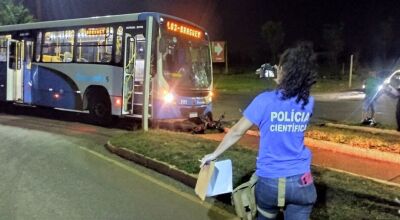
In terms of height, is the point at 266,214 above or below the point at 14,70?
below

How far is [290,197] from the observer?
145 inches

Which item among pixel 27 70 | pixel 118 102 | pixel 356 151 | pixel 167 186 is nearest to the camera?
pixel 167 186

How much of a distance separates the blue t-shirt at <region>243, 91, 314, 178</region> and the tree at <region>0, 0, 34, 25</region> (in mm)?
33328

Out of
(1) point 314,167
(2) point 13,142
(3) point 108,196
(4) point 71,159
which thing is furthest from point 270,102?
(2) point 13,142

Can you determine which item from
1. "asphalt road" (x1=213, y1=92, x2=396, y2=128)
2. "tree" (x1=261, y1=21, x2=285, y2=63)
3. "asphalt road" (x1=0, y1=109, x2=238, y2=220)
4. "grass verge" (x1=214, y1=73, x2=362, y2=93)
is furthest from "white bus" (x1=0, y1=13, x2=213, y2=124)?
"tree" (x1=261, y1=21, x2=285, y2=63)

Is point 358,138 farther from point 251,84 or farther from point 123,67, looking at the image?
point 251,84

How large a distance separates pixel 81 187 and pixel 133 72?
749 cm

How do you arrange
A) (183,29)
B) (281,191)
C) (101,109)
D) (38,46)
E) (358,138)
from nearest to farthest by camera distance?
1. (281,191)
2. (358,138)
3. (183,29)
4. (101,109)
5. (38,46)

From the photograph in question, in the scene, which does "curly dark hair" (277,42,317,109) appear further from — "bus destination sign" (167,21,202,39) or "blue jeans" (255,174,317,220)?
"bus destination sign" (167,21,202,39)

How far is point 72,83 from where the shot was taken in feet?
56.0

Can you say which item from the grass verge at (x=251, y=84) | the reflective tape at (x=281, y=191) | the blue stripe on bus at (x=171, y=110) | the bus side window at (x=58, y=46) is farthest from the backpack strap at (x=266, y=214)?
the grass verge at (x=251, y=84)

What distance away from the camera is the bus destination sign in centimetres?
1473

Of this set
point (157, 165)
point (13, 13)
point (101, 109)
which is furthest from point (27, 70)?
point (13, 13)

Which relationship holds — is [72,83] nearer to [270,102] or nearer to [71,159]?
[71,159]
